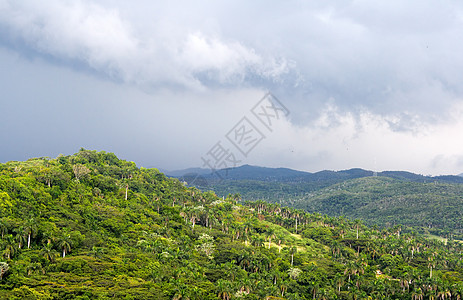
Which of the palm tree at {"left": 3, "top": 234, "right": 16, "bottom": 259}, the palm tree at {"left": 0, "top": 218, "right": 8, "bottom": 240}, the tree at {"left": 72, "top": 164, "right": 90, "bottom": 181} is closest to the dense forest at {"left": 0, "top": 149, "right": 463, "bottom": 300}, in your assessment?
the palm tree at {"left": 3, "top": 234, "right": 16, "bottom": 259}

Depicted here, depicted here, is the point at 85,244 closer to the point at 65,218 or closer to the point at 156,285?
the point at 65,218

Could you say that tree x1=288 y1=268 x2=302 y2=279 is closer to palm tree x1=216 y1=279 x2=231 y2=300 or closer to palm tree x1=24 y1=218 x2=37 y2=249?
palm tree x1=216 y1=279 x2=231 y2=300

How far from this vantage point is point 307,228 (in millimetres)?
133750

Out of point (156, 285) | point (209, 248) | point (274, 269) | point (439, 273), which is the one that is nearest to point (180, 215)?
point (209, 248)

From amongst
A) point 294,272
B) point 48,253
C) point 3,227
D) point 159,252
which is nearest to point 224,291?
point 159,252

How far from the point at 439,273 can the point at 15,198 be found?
104 m

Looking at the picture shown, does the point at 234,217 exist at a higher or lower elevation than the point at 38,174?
lower

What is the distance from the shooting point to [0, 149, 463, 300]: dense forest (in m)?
51.2

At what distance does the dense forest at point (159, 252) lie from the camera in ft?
168

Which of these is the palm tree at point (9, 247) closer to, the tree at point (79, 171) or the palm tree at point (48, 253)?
the palm tree at point (48, 253)

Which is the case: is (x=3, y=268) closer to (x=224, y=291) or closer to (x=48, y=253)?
(x=48, y=253)

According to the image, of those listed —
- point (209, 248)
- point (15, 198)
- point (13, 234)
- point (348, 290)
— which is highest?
point (15, 198)

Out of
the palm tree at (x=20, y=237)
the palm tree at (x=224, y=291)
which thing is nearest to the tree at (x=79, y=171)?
the palm tree at (x=20, y=237)

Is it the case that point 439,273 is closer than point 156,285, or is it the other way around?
point 156,285
